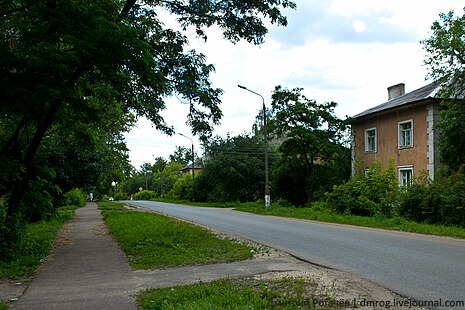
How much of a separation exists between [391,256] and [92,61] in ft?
24.7

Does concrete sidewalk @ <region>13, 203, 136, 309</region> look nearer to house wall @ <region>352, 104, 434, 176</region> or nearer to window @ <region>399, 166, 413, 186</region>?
house wall @ <region>352, 104, 434, 176</region>

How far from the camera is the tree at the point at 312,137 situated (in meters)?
33.5

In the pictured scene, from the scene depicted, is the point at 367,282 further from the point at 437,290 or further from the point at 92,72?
the point at 92,72

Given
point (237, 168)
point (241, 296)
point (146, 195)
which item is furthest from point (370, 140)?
point (146, 195)

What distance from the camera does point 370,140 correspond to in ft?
98.9

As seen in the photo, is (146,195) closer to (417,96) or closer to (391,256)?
(417,96)

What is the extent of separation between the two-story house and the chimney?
3432 millimetres

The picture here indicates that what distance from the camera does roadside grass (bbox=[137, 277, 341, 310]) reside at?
227 inches

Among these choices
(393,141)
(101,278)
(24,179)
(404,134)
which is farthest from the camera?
(393,141)

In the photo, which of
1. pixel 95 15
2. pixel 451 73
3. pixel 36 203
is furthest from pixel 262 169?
pixel 95 15

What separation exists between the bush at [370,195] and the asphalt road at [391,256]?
265 inches

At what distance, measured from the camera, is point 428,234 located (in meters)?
15.1

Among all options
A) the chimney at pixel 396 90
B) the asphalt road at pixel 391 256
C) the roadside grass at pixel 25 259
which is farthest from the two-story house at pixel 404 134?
the roadside grass at pixel 25 259

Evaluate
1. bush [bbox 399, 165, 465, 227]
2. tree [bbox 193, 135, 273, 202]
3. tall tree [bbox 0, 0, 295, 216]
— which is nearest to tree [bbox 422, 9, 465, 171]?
bush [bbox 399, 165, 465, 227]
